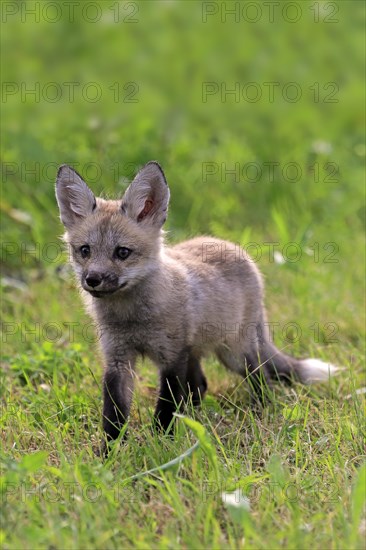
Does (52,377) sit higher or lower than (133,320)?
lower

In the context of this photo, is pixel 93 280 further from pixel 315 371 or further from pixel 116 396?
pixel 315 371

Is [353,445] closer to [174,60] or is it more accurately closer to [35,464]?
[35,464]

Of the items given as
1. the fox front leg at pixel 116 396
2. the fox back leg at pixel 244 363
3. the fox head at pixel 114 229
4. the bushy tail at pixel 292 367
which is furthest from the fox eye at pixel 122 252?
the bushy tail at pixel 292 367

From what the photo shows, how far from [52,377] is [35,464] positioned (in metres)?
1.83

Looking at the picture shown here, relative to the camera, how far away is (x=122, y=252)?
15.8 feet

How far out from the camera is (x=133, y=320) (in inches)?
194

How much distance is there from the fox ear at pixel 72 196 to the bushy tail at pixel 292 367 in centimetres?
137

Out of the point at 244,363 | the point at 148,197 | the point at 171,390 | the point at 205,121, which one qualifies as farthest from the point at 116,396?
the point at 205,121

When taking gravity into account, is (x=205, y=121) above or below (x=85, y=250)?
below

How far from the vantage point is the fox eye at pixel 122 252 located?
15.7ft

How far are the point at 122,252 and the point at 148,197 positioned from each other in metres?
0.39

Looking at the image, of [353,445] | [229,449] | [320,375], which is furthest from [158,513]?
[320,375]

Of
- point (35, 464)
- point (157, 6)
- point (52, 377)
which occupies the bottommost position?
point (52, 377)

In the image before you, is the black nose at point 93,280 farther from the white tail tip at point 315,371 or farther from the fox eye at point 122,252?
the white tail tip at point 315,371
